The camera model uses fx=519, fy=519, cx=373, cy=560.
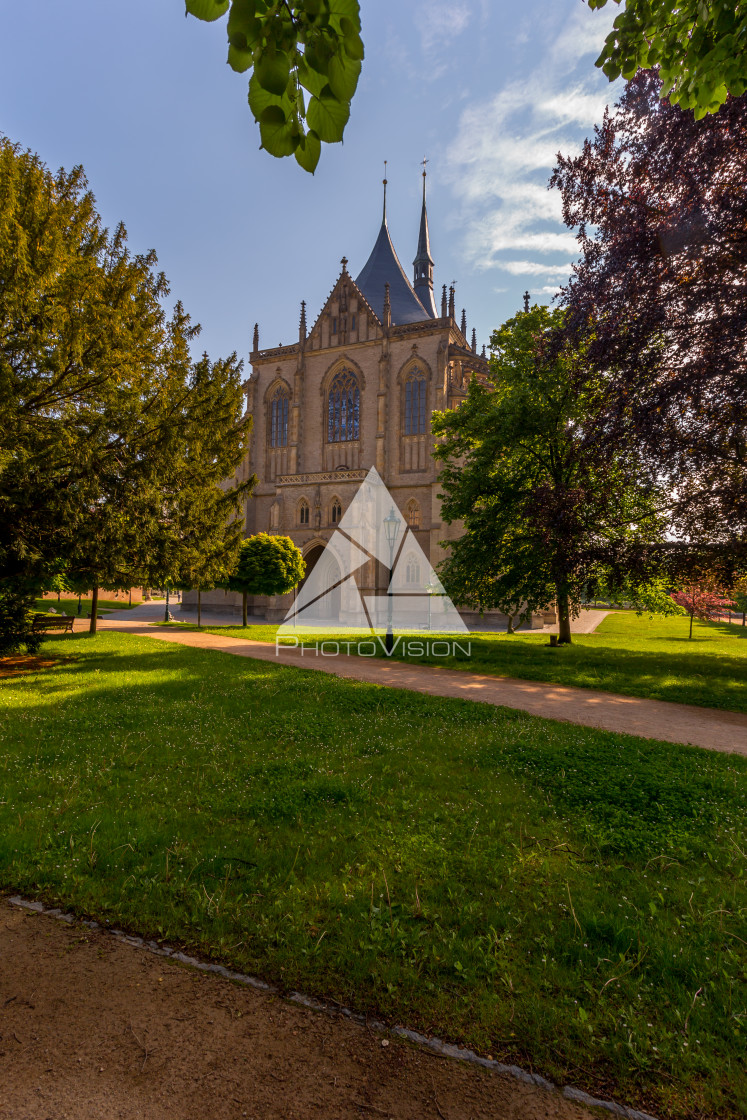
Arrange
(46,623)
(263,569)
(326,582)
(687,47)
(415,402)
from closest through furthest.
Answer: (687,47), (46,623), (263,569), (326,582), (415,402)

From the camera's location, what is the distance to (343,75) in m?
1.88

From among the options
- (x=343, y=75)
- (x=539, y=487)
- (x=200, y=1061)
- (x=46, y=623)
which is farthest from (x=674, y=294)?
(x=46, y=623)

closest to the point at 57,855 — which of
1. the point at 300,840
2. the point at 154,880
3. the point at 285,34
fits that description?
the point at 154,880

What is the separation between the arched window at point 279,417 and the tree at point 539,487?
25.1 m

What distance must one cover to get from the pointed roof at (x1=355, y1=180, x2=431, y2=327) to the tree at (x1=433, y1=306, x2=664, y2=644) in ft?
85.5

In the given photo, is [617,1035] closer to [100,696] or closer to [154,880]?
[154,880]

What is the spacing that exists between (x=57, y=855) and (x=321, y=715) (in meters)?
4.33

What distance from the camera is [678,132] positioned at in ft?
35.6

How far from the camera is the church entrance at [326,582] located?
115ft

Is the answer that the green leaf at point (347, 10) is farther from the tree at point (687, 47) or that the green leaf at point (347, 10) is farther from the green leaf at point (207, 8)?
the tree at point (687, 47)

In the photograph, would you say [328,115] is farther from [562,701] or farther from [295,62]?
[562,701]

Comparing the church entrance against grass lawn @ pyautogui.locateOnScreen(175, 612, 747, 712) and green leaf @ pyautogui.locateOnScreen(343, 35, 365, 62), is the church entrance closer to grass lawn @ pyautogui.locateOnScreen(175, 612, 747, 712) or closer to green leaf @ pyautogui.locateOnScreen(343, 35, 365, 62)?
grass lawn @ pyautogui.locateOnScreen(175, 612, 747, 712)

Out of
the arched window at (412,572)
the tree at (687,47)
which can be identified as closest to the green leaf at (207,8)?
the tree at (687,47)

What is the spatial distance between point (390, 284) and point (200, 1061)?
160 ft
